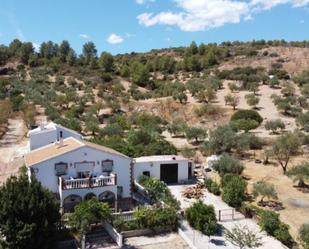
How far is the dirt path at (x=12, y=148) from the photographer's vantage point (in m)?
39.0

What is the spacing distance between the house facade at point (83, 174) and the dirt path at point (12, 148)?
10148mm

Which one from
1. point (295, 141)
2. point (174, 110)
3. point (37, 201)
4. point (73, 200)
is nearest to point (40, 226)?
point (37, 201)

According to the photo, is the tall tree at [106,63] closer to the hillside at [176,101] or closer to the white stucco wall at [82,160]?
the hillside at [176,101]

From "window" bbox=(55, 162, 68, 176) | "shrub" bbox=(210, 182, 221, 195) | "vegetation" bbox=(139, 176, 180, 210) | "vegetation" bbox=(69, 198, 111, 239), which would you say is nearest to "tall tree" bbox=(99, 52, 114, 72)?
"shrub" bbox=(210, 182, 221, 195)

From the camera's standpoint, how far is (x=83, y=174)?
27.9 meters

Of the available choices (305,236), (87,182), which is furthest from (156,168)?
(305,236)

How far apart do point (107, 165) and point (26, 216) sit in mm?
8225

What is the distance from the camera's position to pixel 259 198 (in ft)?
104

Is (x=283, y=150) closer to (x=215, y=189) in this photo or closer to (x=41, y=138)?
(x=215, y=189)

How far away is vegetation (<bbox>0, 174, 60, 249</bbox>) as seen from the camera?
20.7 m

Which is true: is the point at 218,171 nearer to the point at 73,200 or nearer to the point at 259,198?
the point at 259,198

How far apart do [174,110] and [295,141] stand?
28.6 metres

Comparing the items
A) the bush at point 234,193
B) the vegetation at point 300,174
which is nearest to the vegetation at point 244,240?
the bush at point 234,193

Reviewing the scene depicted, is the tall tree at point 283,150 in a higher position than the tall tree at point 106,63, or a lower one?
lower
